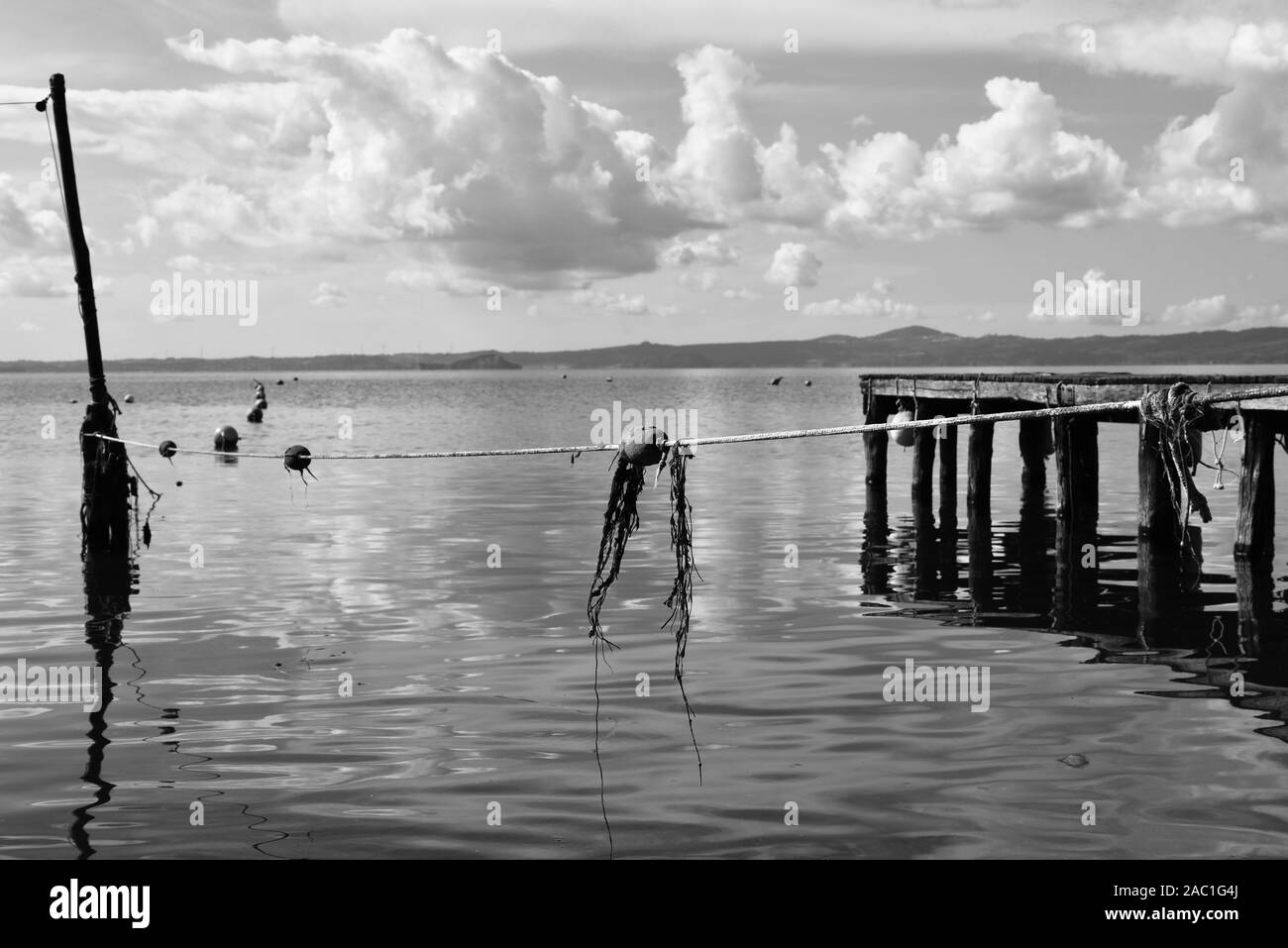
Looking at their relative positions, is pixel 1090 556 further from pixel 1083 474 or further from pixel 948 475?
pixel 948 475

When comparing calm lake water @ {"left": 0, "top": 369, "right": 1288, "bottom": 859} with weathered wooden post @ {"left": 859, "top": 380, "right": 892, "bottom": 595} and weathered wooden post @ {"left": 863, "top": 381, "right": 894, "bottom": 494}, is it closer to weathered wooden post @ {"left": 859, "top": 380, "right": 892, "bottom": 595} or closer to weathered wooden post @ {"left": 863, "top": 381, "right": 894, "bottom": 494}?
weathered wooden post @ {"left": 859, "top": 380, "right": 892, "bottom": 595}

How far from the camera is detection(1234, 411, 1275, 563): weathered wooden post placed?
17828 mm

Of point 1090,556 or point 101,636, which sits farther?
point 1090,556

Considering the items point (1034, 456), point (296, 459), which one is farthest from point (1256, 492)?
point (296, 459)

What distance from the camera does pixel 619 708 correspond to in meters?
11.1

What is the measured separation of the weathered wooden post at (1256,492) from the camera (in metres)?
17.8

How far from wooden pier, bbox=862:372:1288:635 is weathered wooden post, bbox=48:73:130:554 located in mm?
12382

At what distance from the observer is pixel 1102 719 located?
421 inches

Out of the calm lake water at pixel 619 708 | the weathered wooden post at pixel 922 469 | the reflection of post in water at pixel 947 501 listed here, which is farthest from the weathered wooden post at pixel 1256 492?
the weathered wooden post at pixel 922 469

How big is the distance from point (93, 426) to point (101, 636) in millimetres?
4830

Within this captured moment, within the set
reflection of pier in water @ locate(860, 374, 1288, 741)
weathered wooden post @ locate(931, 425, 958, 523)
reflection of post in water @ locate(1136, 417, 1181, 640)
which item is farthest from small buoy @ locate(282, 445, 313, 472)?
weathered wooden post @ locate(931, 425, 958, 523)

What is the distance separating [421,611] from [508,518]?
10359 millimetres
